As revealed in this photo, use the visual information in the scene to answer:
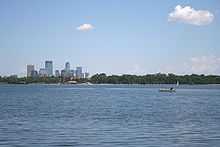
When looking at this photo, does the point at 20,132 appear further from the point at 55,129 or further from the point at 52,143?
the point at 52,143

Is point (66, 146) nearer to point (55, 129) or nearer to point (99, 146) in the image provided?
point (99, 146)

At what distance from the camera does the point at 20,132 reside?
1236 inches

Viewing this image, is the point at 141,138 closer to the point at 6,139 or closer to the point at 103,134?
the point at 103,134

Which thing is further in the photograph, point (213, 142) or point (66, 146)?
point (213, 142)

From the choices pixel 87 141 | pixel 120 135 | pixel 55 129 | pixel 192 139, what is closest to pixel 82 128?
pixel 55 129

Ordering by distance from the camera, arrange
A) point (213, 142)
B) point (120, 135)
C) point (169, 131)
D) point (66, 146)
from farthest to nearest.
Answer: point (169, 131) → point (120, 135) → point (213, 142) → point (66, 146)

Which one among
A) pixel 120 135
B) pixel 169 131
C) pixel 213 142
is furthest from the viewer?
pixel 169 131

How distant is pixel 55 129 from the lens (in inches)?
1319

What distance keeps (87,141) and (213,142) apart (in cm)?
793

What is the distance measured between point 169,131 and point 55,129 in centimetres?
876

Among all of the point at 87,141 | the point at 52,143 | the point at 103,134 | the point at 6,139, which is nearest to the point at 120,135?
the point at 103,134

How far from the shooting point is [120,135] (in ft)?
99.2

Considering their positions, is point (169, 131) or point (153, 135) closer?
point (153, 135)

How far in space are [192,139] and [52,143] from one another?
30.0 feet
